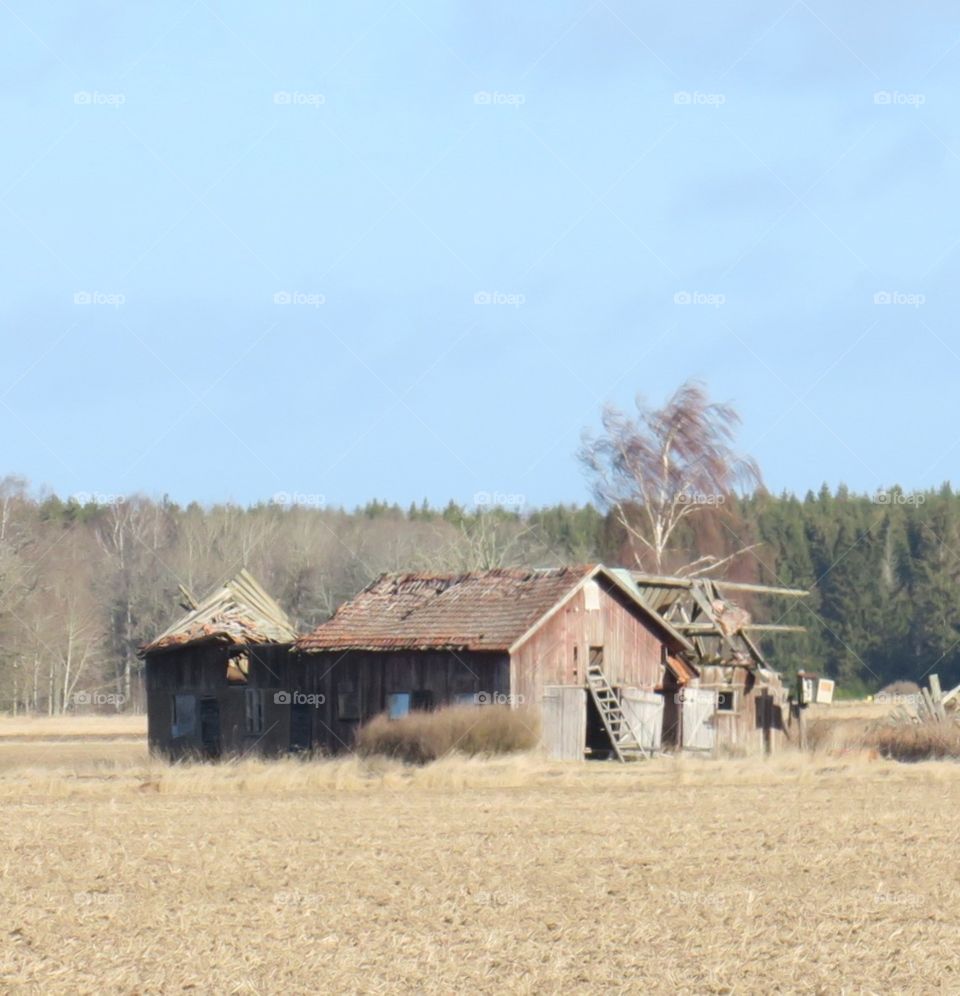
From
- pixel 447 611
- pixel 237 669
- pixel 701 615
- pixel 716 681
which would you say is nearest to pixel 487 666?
pixel 447 611

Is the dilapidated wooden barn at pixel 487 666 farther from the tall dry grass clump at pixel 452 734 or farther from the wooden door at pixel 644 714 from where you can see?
the tall dry grass clump at pixel 452 734

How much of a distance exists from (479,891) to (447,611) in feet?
75.9

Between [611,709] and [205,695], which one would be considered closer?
[611,709]

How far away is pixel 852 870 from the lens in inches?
676

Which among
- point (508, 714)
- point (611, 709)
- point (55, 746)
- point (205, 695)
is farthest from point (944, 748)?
point (55, 746)

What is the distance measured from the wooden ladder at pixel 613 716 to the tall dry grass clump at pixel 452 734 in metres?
3.19

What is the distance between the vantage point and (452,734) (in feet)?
110

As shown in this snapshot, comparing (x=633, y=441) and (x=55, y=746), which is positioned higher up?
(x=633, y=441)

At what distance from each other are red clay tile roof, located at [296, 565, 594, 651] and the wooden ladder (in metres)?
2.23

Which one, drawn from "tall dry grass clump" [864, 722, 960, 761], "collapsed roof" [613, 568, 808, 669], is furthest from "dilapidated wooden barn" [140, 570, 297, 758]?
"tall dry grass clump" [864, 722, 960, 761]

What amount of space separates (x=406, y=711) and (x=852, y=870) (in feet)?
69.8

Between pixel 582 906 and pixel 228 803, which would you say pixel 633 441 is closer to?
pixel 228 803

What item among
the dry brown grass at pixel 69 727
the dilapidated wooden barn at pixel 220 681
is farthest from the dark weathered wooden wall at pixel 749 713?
the dry brown grass at pixel 69 727

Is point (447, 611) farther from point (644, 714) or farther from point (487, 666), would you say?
point (644, 714)
